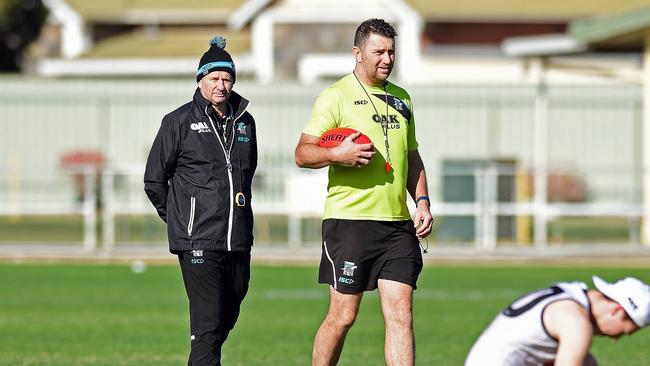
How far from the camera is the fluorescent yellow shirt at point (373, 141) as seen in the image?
948 centimetres

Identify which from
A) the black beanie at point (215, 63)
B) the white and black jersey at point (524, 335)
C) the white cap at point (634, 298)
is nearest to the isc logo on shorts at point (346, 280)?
the black beanie at point (215, 63)

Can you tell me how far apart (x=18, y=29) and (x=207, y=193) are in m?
47.1

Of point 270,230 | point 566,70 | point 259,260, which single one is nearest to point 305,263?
point 259,260

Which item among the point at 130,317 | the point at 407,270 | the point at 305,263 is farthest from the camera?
the point at 305,263

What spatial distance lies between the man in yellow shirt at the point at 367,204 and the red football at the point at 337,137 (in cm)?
5

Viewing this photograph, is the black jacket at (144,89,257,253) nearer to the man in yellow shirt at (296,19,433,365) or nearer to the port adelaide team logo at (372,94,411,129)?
the man in yellow shirt at (296,19,433,365)

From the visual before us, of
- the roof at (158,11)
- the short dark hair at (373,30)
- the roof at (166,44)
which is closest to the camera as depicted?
the short dark hair at (373,30)

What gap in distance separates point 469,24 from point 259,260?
16.7 metres

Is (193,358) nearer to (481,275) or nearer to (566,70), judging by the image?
(481,275)

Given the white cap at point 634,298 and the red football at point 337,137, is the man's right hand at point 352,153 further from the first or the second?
the white cap at point 634,298

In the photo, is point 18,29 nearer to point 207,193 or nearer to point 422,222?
point 207,193

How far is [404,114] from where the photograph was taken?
9.61 meters

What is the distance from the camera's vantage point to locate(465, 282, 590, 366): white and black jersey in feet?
24.1

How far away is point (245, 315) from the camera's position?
56.7ft
